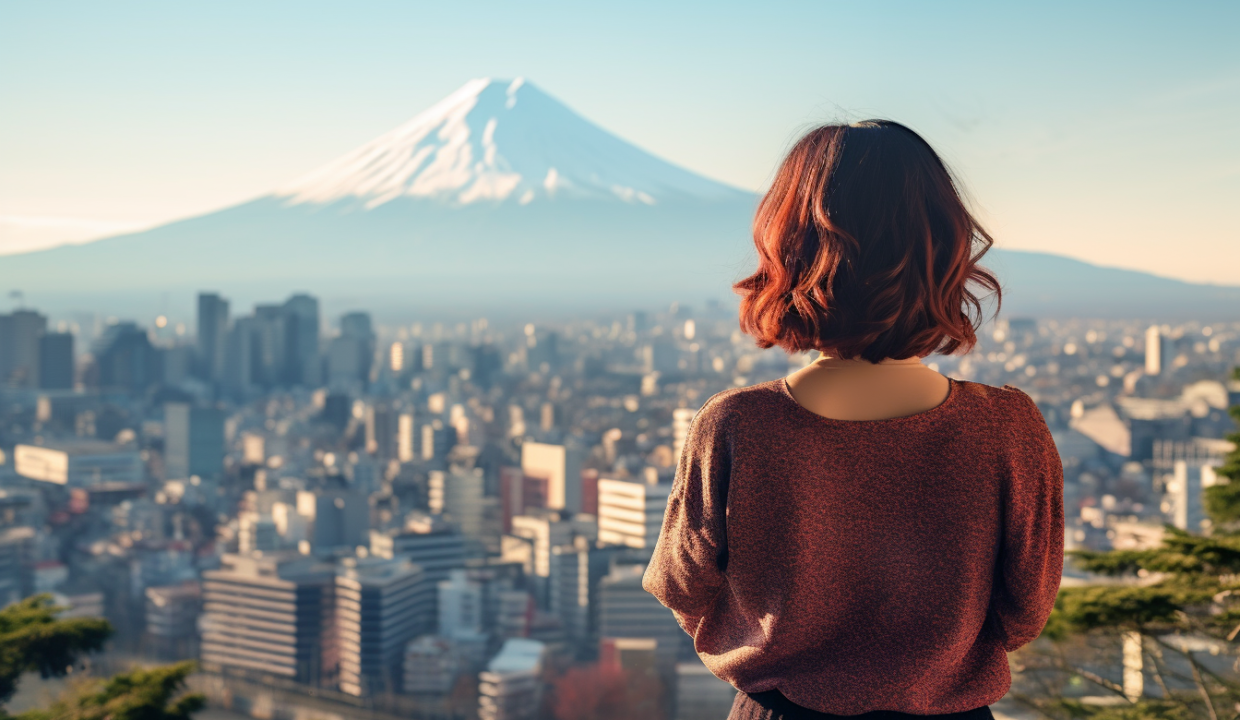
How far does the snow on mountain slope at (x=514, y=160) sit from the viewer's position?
37.1 metres

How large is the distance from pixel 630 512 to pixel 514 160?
91.5ft

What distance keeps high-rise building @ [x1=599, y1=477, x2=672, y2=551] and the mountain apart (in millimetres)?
21860

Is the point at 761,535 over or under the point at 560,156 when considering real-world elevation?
under

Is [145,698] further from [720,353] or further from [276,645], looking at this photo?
[720,353]

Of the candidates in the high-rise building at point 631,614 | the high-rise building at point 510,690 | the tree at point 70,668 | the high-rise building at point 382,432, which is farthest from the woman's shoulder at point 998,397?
the high-rise building at point 382,432

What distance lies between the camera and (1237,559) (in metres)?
1.72

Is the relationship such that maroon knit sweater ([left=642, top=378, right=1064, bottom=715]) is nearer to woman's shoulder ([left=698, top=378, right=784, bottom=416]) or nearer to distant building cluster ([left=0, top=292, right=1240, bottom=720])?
woman's shoulder ([left=698, top=378, right=784, bottom=416])

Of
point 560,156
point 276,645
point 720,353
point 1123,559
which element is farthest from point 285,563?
point 560,156

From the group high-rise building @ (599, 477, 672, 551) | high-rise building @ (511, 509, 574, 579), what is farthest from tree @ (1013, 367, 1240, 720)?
high-rise building @ (511, 509, 574, 579)

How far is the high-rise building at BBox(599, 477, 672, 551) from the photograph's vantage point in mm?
10867

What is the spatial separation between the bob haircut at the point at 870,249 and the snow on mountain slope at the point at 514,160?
36604mm

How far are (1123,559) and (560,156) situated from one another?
36240 mm

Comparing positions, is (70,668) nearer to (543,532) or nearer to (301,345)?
(543,532)

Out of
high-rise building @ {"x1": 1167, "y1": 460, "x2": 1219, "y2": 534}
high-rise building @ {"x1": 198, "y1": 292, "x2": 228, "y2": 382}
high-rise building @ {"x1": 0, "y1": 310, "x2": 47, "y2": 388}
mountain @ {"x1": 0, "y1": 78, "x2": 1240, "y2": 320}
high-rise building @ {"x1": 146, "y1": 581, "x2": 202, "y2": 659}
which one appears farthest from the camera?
mountain @ {"x1": 0, "y1": 78, "x2": 1240, "y2": 320}
